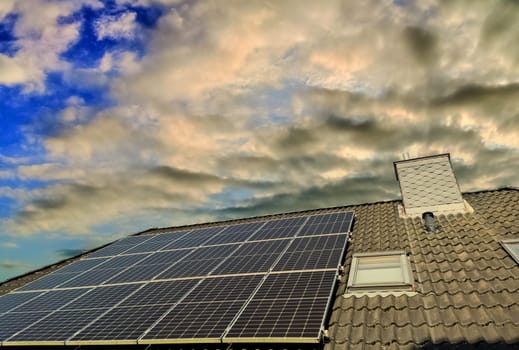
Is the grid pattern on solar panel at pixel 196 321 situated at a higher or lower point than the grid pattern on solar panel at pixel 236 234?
lower

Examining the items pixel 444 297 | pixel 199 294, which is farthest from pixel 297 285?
pixel 444 297

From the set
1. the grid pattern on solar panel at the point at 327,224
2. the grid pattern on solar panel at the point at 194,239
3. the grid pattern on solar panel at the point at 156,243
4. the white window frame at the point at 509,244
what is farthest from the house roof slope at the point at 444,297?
the grid pattern on solar panel at the point at 156,243

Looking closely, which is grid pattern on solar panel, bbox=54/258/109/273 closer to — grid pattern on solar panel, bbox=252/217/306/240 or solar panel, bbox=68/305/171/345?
solar panel, bbox=68/305/171/345

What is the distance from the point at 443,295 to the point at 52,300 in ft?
41.5

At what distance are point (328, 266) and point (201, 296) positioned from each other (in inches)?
147

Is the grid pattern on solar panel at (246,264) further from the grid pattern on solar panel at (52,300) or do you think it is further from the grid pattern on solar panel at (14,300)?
the grid pattern on solar panel at (14,300)

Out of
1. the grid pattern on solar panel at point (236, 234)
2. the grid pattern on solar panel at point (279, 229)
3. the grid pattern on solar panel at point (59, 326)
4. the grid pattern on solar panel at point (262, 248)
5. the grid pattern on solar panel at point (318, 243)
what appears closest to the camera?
the grid pattern on solar panel at point (59, 326)

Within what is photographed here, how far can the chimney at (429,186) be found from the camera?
1386 cm

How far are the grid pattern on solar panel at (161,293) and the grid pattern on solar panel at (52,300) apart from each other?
2844 mm

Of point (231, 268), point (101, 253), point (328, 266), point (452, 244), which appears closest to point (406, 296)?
point (328, 266)

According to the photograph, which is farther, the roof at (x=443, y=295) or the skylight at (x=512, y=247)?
the skylight at (x=512, y=247)

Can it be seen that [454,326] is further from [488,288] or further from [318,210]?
[318,210]

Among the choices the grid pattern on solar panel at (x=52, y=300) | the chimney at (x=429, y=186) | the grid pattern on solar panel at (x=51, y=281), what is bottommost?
the grid pattern on solar panel at (x=52, y=300)

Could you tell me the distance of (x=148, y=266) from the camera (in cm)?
1315
